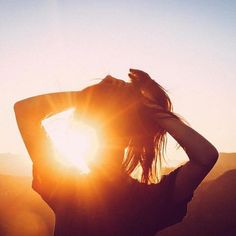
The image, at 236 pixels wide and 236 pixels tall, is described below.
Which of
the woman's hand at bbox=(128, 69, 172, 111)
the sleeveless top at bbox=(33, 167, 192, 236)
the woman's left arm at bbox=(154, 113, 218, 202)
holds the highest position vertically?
the woman's hand at bbox=(128, 69, 172, 111)

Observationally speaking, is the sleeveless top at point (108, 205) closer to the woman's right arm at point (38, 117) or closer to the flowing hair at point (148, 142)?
the woman's right arm at point (38, 117)

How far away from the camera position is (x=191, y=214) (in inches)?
2259

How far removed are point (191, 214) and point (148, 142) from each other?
57799 millimetres

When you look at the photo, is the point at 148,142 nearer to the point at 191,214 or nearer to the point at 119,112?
the point at 119,112

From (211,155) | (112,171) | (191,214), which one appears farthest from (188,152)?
(191,214)

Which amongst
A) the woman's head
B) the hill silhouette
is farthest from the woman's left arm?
the hill silhouette

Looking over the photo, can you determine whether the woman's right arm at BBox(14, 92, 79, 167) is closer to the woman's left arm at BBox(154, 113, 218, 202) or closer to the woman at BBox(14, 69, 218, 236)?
the woman at BBox(14, 69, 218, 236)

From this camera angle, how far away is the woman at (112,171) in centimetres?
263

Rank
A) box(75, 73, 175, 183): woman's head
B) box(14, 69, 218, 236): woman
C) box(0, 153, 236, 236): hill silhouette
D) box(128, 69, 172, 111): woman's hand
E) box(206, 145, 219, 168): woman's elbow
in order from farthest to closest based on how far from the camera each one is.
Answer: box(0, 153, 236, 236): hill silhouette
box(128, 69, 172, 111): woman's hand
box(75, 73, 175, 183): woman's head
box(14, 69, 218, 236): woman
box(206, 145, 219, 168): woman's elbow

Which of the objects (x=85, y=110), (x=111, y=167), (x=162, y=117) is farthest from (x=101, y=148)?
(x=162, y=117)

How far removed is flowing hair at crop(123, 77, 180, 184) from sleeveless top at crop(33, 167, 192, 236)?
1.51ft

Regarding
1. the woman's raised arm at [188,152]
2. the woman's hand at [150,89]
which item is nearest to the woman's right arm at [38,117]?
the woman's hand at [150,89]

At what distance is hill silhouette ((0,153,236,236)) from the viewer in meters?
53.1

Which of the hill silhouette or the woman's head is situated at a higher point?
the woman's head
